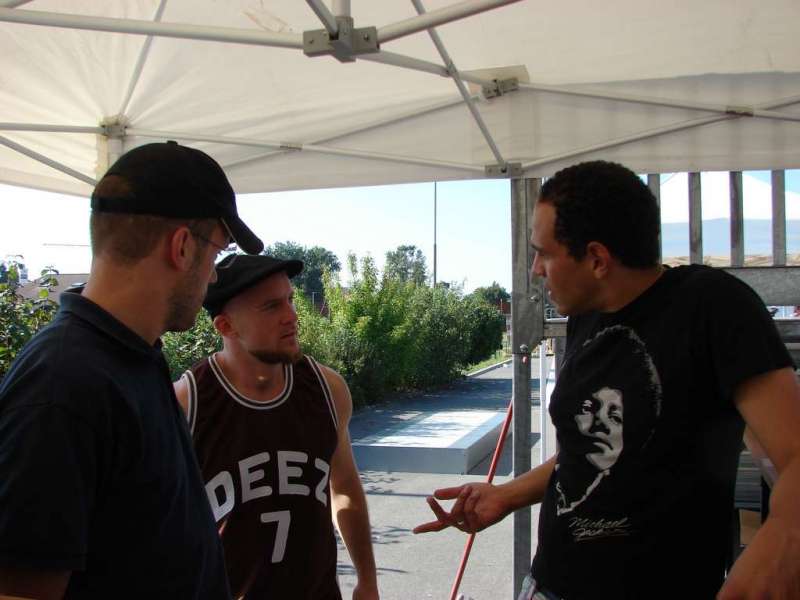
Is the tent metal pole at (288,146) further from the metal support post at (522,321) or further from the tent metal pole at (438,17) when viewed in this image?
the tent metal pole at (438,17)

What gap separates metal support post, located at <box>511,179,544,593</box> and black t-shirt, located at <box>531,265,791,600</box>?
180cm

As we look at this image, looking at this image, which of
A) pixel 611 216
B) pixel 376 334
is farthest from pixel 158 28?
pixel 376 334

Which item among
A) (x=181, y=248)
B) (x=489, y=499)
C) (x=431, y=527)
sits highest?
(x=181, y=248)

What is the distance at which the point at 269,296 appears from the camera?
7.69 feet

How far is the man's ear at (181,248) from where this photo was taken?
1.31 meters

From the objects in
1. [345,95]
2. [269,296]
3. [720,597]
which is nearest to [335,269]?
[345,95]

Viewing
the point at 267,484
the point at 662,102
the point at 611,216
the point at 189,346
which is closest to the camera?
the point at 611,216

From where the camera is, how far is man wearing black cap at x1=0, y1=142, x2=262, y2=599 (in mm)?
1011

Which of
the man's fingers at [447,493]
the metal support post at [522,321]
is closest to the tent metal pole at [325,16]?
the man's fingers at [447,493]

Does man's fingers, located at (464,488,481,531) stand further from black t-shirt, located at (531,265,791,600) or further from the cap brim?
the cap brim

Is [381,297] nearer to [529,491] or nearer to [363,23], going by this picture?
[363,23]

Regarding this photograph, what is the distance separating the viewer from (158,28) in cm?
230

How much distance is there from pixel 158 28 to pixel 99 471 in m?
1.66

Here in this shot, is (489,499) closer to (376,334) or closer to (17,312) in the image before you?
(17,312)
